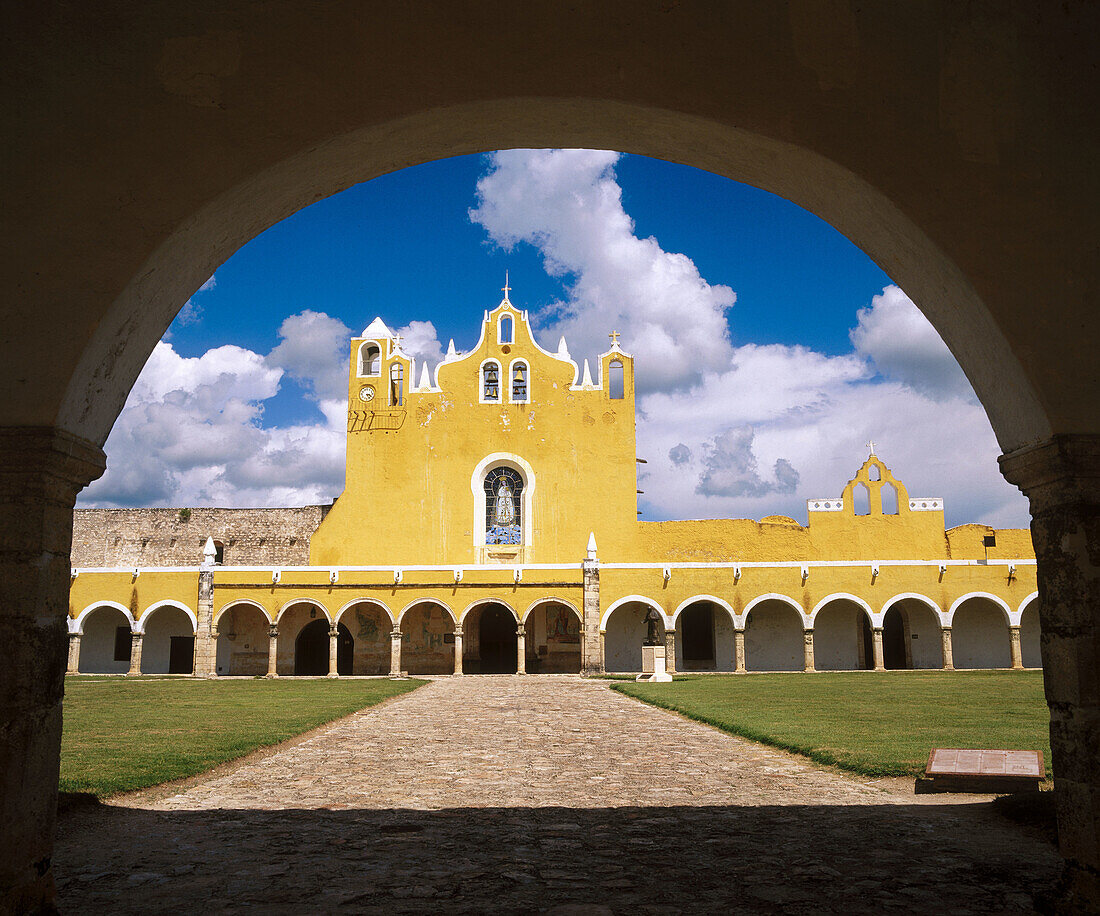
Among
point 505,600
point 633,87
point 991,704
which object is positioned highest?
point 633,87

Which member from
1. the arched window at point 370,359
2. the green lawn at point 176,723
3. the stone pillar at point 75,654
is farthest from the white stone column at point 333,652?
the arched window at point 370,359

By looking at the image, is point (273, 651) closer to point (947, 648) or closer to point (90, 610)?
point (90, 610)

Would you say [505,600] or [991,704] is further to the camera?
[505,600]

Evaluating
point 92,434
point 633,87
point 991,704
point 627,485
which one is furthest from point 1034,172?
point 627,485

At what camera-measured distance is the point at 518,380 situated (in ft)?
99.0

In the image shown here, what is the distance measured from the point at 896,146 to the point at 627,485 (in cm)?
2540

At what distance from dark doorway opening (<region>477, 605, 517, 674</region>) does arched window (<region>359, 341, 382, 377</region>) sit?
361 inches

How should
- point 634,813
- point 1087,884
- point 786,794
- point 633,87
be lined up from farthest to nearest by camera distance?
1. point 786,794
2. point 634,813
3. point 633,87
4. point 1087,884

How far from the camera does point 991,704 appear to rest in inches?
513

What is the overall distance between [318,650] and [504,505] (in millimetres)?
7660

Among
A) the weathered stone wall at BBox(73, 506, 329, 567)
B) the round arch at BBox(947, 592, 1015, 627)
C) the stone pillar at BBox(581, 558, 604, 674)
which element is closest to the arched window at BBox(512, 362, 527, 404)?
the stone pillar at BBox(581, 558, 604, 674)

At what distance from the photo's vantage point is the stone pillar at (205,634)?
26.0 metres

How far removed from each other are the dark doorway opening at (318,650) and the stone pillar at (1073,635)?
26398 millimetres

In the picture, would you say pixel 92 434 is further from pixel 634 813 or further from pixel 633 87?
pixel 634 813
